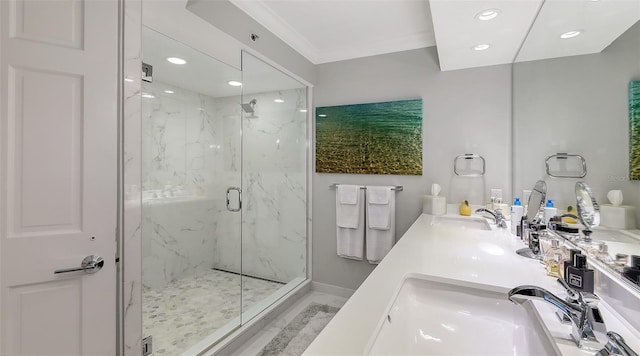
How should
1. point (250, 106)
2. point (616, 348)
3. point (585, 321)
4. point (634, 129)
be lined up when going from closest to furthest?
1. point (616, 348)
2. point (585, 321)
3. point (634, 129)
4. point (250, 106)

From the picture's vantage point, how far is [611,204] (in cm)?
85

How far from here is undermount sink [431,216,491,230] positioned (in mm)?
2066

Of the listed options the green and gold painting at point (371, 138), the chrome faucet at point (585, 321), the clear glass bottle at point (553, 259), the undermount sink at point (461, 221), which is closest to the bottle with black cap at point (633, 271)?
the chrome faucet at point (585, 321)

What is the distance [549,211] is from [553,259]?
0.99 ft

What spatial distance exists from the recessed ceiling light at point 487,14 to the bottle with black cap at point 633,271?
4.36ft

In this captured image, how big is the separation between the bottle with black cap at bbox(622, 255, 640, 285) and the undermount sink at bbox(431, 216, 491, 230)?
128cm

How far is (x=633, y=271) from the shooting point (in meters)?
0.72

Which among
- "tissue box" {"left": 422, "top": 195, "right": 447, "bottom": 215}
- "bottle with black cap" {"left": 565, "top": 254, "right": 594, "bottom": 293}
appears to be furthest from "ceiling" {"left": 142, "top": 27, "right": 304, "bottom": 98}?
"bottle with black cap" {"left": 565, "top": 254, "right": 594, "bottom": 293}

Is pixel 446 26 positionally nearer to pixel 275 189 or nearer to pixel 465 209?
pixel 465 209

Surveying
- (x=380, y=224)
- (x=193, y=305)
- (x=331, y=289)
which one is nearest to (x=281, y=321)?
(x=331, y=289)

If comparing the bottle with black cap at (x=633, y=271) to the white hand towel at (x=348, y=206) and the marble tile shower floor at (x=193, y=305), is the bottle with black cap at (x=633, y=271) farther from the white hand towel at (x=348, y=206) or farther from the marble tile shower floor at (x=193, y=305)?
the marble tile shower floor at (x=193, y=305)

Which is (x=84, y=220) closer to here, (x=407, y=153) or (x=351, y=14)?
(x=351, y=14)

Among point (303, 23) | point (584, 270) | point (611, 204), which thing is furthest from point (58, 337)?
point (303, 23)

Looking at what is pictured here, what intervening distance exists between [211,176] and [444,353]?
9.56 feet
